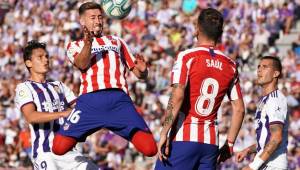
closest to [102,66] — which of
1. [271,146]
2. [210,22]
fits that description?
[210,22]

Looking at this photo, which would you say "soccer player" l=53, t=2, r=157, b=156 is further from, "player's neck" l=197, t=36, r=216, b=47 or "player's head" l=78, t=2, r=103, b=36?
"player's neck" l=197, t=36, r=216, b=47

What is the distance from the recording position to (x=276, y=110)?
8883 millimetres

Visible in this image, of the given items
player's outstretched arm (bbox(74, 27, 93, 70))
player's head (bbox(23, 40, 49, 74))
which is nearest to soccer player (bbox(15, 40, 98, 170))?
player's head (bbox(23, 40, 49, 74))

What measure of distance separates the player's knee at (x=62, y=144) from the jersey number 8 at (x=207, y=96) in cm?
160

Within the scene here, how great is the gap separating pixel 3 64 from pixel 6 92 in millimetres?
2146

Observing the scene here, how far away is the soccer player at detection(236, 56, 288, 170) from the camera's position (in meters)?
8.80

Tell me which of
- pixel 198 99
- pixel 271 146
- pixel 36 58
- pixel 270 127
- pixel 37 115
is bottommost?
pixel 271 146

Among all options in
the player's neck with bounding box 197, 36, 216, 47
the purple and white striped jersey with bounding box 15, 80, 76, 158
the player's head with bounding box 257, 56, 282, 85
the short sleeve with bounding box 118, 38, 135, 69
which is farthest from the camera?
the purple and white striped jersey with bounding box 15, 80, 76, 158

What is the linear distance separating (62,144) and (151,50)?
12795 millimetres

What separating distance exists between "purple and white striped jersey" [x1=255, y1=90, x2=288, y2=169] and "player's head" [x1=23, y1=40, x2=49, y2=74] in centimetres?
254

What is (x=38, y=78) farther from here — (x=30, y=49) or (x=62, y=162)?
(x=62, y=162)

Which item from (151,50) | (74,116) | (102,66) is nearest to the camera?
(74,116)

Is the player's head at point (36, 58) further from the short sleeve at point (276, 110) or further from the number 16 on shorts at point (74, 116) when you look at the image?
the short sleeve at point (276, 110)

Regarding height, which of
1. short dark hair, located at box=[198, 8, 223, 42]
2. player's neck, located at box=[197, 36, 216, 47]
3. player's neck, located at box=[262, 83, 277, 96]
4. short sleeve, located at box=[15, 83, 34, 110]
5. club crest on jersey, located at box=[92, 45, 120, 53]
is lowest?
short sleeve, located at box=[15, 83, 34, 110]
